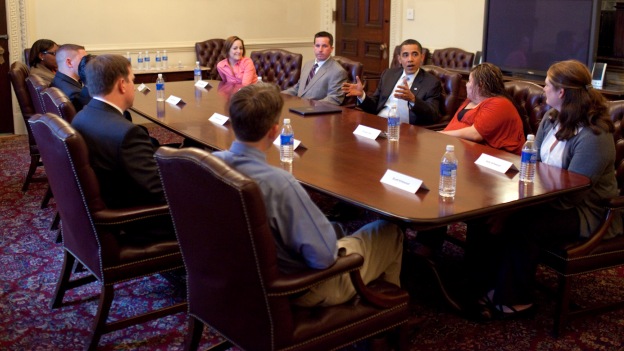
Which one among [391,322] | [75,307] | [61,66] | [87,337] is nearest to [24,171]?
[61,66]

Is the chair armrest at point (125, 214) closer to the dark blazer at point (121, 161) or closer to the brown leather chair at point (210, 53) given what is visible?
the dark blazer at point (121, 161)

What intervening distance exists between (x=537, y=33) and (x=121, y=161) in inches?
200

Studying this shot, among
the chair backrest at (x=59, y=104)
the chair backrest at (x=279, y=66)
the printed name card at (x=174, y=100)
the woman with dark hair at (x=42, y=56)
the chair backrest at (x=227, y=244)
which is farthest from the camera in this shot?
the chair backrest at (x=279, y=66)

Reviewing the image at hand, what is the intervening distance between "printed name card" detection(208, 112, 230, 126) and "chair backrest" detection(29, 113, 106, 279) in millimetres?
1391

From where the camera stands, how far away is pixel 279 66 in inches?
277

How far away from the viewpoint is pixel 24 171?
20.2ft

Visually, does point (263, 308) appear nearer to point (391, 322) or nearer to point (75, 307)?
point (391, 322)

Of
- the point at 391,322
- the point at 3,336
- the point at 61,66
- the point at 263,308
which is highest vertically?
the point at 61,66

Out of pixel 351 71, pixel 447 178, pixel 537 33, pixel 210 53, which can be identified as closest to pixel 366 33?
pixel 210 53

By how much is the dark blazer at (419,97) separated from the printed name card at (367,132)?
86 centimetres

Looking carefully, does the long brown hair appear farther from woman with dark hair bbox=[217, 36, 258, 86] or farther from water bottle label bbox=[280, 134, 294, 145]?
woman with dark hair bbox=[217, 36, 258, 86]

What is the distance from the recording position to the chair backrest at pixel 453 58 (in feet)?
25.2

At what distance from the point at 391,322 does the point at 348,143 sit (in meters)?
1.41

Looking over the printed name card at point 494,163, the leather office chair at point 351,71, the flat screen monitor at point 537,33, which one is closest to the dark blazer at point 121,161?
the printed name card at point 494,163
